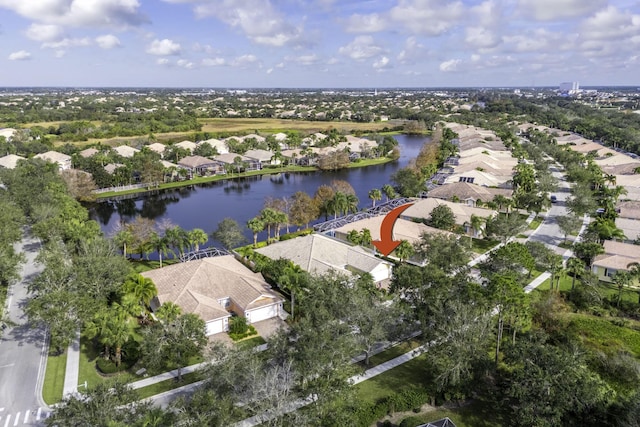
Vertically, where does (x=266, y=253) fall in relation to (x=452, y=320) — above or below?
below

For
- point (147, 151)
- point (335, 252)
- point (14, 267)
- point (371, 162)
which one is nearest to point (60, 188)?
point (14, 267)

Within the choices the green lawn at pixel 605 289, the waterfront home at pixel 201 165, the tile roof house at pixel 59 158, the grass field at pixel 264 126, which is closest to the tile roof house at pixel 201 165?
the waterfront home at pixel 201 165

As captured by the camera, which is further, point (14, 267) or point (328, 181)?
point (328, 181)

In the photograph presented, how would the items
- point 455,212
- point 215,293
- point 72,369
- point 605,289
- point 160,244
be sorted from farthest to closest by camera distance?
point 455,212
point 160,244
point 605,289
point 215,293
point 72,369

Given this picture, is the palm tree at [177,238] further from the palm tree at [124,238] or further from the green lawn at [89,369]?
the green lawn at [89,369]

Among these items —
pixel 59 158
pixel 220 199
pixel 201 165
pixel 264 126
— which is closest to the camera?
pixel 220 199

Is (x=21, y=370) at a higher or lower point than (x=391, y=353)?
higher

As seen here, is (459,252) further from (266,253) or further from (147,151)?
(147,151)

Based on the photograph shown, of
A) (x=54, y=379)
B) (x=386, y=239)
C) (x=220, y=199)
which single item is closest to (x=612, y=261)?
(x=386, y=239)

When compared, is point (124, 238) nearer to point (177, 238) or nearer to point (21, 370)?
point (177, 238)
